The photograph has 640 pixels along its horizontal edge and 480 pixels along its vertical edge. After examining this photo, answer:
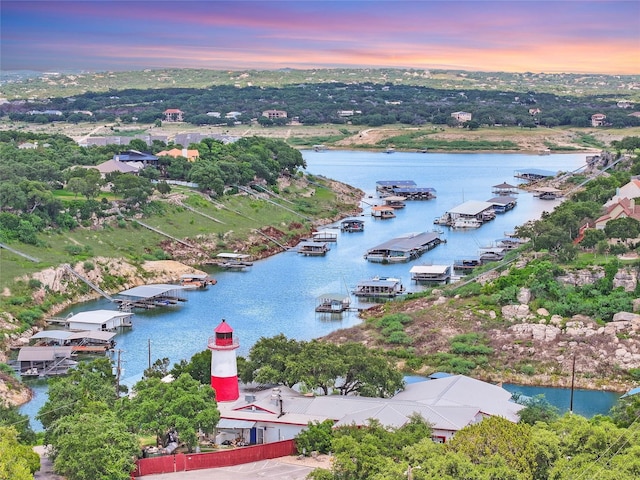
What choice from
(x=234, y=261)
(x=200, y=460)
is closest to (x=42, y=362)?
(x=200, y=460)

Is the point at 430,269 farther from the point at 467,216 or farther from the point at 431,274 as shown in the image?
the point at 467,216

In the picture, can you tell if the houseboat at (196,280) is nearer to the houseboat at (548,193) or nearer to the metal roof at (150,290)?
the metal roof at (150,290)

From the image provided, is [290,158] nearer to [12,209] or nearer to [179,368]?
Result: [12,209]

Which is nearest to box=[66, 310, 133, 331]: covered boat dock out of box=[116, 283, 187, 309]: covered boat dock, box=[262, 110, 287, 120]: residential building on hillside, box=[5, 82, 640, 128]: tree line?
box=[116, 283, 187, 309]: covered boat dock

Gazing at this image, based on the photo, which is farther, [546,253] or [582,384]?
[546,253]

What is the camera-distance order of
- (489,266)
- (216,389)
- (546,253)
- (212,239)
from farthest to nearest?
(212,239) → (489,266) → (546,253) → (216,389)

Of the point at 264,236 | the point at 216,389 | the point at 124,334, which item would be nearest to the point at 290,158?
the point at 264,236

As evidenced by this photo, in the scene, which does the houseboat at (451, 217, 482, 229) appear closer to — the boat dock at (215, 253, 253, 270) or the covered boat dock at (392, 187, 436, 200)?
the covered boat dock at (392, 187, 436, 200)
